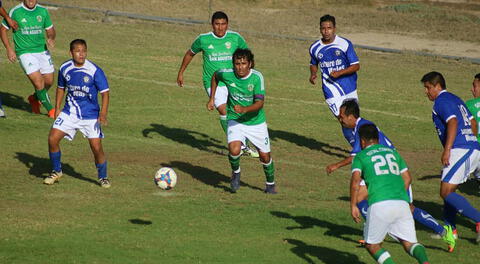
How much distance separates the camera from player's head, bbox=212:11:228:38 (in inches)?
652

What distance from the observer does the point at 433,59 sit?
3016cm

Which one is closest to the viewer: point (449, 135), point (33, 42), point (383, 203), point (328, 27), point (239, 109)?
point (383, 203)

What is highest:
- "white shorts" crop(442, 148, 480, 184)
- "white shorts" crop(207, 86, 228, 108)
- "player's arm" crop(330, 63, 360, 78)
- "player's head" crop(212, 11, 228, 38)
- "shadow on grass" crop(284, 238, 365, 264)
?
"player's head" crop(212, 11, 228, 38)

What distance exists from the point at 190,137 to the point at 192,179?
3499mm

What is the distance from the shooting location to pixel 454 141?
12.1m

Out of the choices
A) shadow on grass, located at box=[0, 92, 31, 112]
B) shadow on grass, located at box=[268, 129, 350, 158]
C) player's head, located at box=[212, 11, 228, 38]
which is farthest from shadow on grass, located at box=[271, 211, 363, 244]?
shadow on grass, located at box=[0, 92, 31, 112]

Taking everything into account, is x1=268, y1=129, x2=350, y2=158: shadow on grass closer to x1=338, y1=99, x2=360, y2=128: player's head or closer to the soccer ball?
the soccer ball

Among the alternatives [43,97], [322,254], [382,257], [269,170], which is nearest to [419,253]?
[382,257]

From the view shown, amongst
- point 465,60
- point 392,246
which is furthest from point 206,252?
point 465,60

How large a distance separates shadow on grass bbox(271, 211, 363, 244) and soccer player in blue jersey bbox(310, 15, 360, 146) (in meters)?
4.64

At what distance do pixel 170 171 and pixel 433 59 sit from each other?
18743 mm

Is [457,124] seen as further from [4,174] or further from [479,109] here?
[4,174]

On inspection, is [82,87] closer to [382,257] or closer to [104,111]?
[104,111]

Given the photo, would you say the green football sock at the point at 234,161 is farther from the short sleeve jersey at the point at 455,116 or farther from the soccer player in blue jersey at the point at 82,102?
the short sleeve jersey at the point at 455,116
